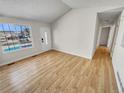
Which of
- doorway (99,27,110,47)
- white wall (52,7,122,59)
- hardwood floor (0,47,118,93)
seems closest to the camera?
hardwood floor (0,47,118,93)

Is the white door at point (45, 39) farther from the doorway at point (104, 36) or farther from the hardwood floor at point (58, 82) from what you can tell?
the doorway at point (104, 36)

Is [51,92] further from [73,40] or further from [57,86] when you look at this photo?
[73,40]

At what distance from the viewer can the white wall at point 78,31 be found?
3436mm

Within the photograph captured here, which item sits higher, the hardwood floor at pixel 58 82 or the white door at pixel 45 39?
the white door at pixel 45 39

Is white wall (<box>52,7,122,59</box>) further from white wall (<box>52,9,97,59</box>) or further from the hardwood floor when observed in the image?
the hardwood floor

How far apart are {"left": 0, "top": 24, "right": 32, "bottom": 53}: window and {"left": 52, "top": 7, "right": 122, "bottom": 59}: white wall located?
6.67 ft

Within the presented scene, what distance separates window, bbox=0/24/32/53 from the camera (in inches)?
119

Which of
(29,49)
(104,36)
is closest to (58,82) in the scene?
(29,49)

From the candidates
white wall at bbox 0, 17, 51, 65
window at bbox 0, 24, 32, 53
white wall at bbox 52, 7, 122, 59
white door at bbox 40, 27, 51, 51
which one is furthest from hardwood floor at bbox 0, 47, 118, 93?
white door at bbox 40, 27, 51, 51

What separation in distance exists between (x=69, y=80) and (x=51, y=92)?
67cm

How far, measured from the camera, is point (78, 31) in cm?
392

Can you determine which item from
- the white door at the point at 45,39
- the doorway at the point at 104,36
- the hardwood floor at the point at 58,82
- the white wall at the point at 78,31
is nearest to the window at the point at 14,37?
the white door at the point at 45,39

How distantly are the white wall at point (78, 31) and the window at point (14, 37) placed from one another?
203cm

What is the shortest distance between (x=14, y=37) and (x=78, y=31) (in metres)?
3.40
